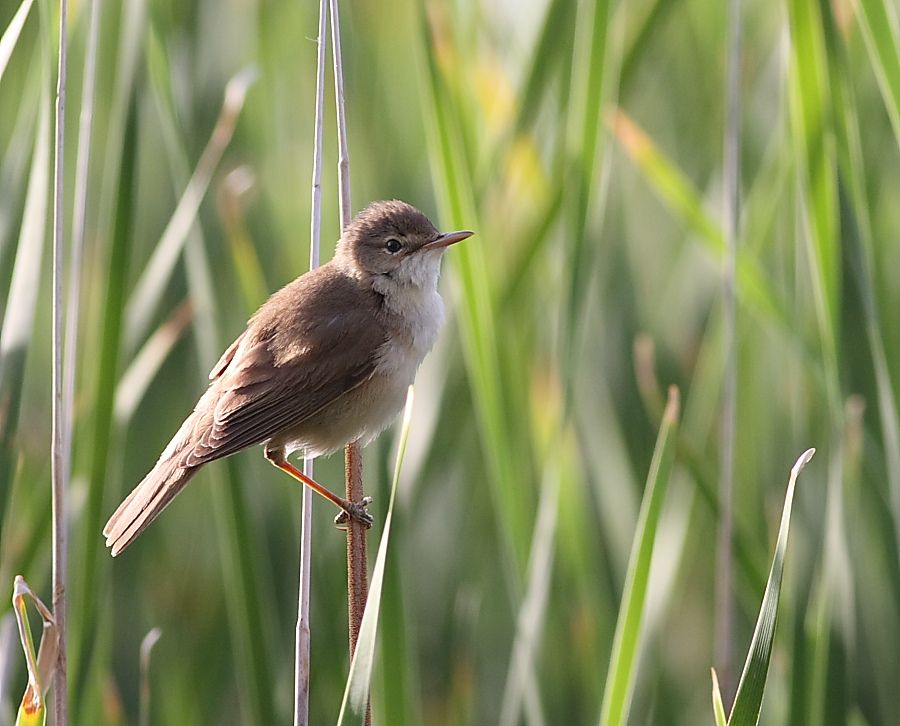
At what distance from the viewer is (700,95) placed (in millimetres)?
3600

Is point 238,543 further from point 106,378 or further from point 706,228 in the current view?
A: point 706,228

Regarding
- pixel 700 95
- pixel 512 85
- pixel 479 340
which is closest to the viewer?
pixel 479 340

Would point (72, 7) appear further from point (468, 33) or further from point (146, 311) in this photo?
point (468, 33)

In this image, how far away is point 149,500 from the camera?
2268mm

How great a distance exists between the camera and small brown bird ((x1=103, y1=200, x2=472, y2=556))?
2.39 m

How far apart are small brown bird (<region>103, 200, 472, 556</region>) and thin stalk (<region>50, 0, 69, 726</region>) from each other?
1.25 feet

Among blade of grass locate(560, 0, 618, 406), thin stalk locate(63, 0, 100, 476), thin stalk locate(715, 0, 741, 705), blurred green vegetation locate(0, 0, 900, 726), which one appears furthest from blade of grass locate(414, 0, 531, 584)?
thin stalk locate(63, 0, 100, 476)

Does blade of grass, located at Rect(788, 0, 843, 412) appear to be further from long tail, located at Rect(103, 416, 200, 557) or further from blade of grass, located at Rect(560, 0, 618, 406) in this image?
long tail, located at Rect(103, 416, 200, 557)

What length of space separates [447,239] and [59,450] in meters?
0.92

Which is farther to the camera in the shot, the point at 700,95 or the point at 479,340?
the point at 700,95

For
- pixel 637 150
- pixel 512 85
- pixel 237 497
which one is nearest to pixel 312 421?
pixel 237 497

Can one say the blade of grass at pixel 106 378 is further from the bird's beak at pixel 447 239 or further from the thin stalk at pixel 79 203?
the bird's beak at pixel 447 239

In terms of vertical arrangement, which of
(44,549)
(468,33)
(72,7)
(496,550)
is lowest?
(496,550)

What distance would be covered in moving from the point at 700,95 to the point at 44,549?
2329 millimetres
